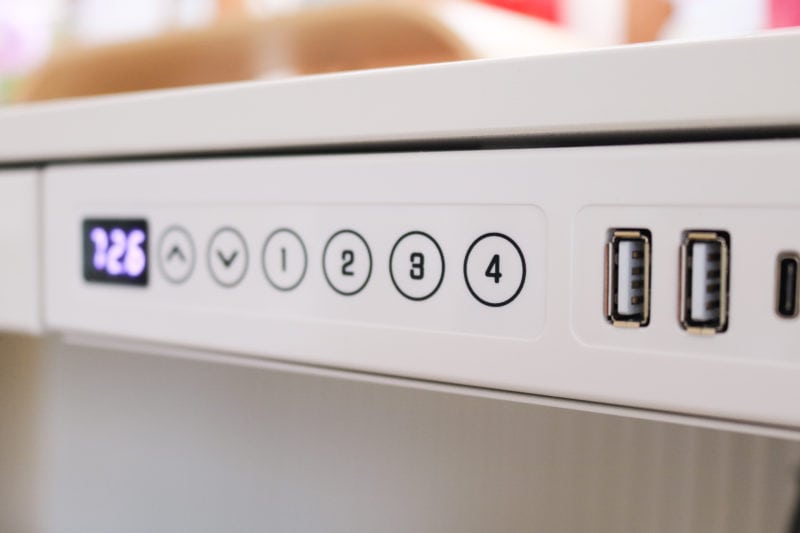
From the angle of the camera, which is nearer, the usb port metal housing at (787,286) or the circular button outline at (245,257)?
the usb port metal housing at (787,286)

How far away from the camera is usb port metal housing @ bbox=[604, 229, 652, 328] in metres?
0.25

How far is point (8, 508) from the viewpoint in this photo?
0.77 meters

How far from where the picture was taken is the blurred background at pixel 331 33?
1.66 feet

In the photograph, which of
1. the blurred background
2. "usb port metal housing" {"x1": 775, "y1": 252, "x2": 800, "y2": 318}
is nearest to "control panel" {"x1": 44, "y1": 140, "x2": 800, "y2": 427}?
"usb port metal housing" {"x1": 775, "y1": 252, "x2": 800, "y2": 318}

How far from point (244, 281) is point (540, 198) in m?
0.14

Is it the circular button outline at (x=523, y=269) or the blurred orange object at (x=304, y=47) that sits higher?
the blurred orange object at (x=304, y=47)

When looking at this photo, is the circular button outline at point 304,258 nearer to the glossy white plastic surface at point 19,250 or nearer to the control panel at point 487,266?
the control panel at point 487,266

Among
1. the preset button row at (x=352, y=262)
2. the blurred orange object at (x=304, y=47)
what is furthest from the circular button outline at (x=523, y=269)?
the blurred orange object at (x=304, y=47)

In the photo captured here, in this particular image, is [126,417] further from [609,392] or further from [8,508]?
[609,392]

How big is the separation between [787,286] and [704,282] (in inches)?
0.9

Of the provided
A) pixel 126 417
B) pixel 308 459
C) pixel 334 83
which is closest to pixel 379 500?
pixel 308 459

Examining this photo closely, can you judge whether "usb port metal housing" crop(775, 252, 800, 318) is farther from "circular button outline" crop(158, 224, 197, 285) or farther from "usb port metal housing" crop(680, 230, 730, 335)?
"circular button outline" crop(158, 224, 197, 285)

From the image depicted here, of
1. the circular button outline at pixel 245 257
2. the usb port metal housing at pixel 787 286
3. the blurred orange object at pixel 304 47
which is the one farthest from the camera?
the blurred orange object at pixel 304 47

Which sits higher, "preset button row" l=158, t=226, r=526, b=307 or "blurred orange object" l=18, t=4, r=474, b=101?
"blurred orange object" l=18, t=4, r=474, b=101
